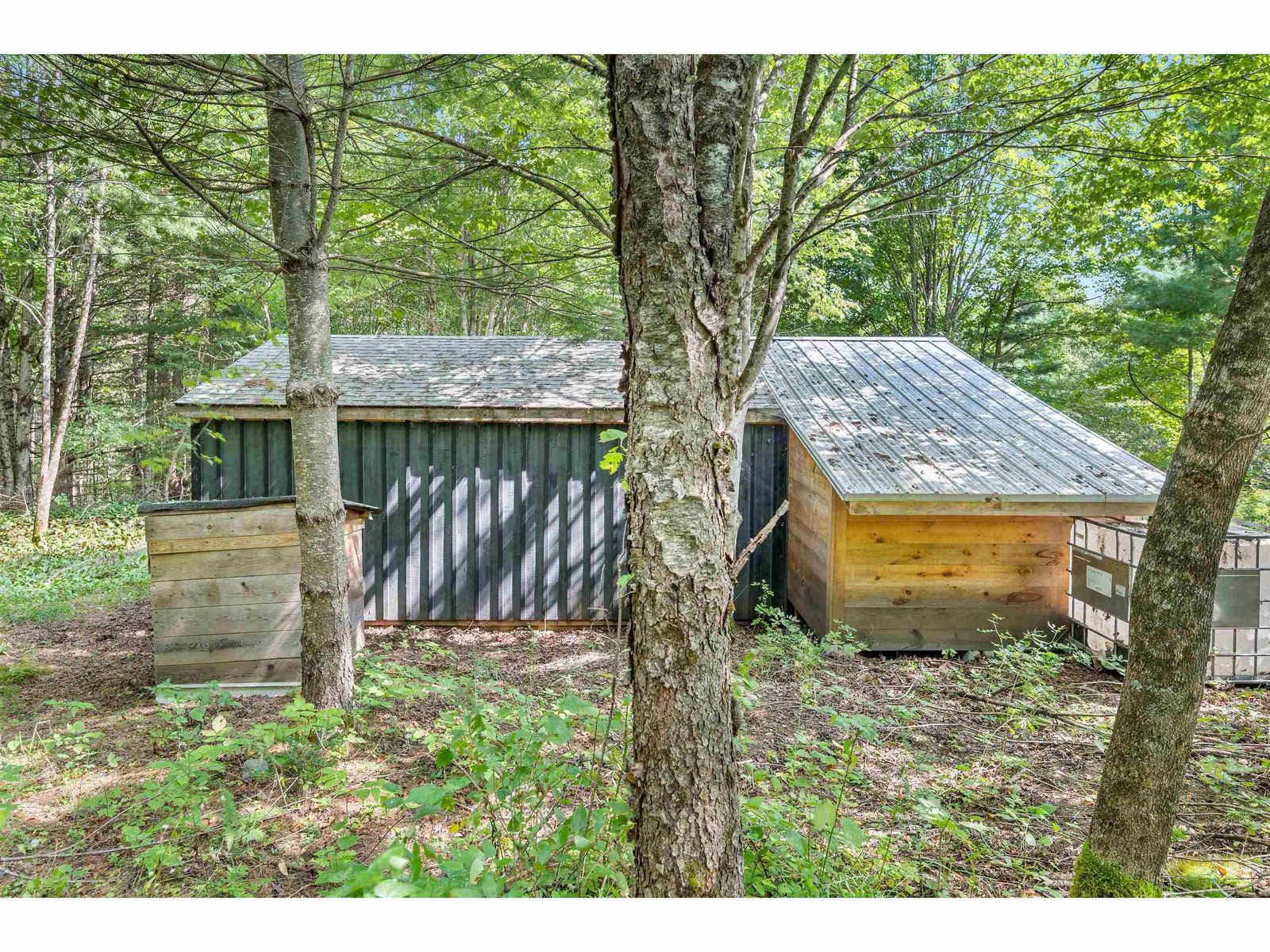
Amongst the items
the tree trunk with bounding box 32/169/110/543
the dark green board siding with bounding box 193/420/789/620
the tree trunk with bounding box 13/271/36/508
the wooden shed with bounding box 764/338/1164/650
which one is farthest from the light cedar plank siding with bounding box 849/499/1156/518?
the tree trunk with bounding box 13/271/36/508

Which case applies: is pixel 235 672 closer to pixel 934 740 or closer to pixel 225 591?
pixel 225 591

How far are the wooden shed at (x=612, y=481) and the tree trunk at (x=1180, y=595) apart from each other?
11.1 ft

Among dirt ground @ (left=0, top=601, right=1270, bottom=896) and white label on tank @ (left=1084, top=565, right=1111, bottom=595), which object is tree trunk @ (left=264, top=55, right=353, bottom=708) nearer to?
dirt ground @ (left=0, top=601, right=1270, bottom=896)

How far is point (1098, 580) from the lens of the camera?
5.23 m

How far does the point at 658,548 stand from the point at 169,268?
37.4 ft

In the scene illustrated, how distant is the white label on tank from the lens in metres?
5.12

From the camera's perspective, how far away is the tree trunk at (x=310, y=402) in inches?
137

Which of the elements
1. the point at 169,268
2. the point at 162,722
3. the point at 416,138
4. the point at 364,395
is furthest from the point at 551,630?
the point at 169,268

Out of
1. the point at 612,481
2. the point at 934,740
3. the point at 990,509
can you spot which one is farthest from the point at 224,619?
the point at 990,509

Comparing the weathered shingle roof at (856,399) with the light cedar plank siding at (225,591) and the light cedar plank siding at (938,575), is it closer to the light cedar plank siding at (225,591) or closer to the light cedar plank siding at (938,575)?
the light cedar plank siding at (938,575)

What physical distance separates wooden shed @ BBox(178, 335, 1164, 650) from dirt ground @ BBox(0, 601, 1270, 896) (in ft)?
1.62

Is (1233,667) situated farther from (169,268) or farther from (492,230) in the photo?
(169,268)

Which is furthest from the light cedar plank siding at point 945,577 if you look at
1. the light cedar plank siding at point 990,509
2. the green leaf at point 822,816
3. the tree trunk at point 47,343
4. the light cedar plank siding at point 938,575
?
the tree trunk at point 47,343

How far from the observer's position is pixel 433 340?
8031 mm
